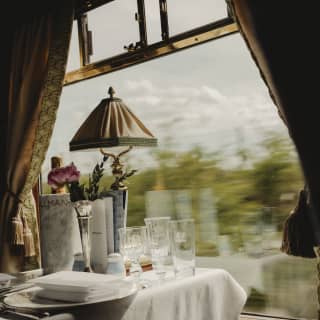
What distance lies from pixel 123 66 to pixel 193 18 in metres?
0.51

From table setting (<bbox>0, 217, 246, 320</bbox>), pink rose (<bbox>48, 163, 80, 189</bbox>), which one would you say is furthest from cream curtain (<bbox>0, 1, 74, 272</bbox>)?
table setting (<bbox>0, 217, 246, 320</bbox>)

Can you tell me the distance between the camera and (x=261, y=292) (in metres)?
A: 2.03

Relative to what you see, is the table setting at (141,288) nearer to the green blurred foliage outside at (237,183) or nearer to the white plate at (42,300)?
the white plate at (42,300)

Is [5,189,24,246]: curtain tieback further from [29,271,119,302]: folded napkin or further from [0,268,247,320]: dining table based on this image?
[29,271,119,302]: folded napkin

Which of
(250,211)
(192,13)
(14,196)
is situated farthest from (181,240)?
(14,196)

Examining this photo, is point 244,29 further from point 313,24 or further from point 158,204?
point 158,204

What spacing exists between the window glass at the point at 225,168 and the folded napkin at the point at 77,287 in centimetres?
110

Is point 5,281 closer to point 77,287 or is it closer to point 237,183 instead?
point 77,287

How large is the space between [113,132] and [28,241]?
118 centimetres

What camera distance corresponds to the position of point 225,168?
212 centimetres

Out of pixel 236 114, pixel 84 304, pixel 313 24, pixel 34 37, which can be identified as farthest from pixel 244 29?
pixel 34 37

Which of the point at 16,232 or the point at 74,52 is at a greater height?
the point at 74,52

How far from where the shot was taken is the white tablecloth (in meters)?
1.12

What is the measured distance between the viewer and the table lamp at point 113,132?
1.72 meters
